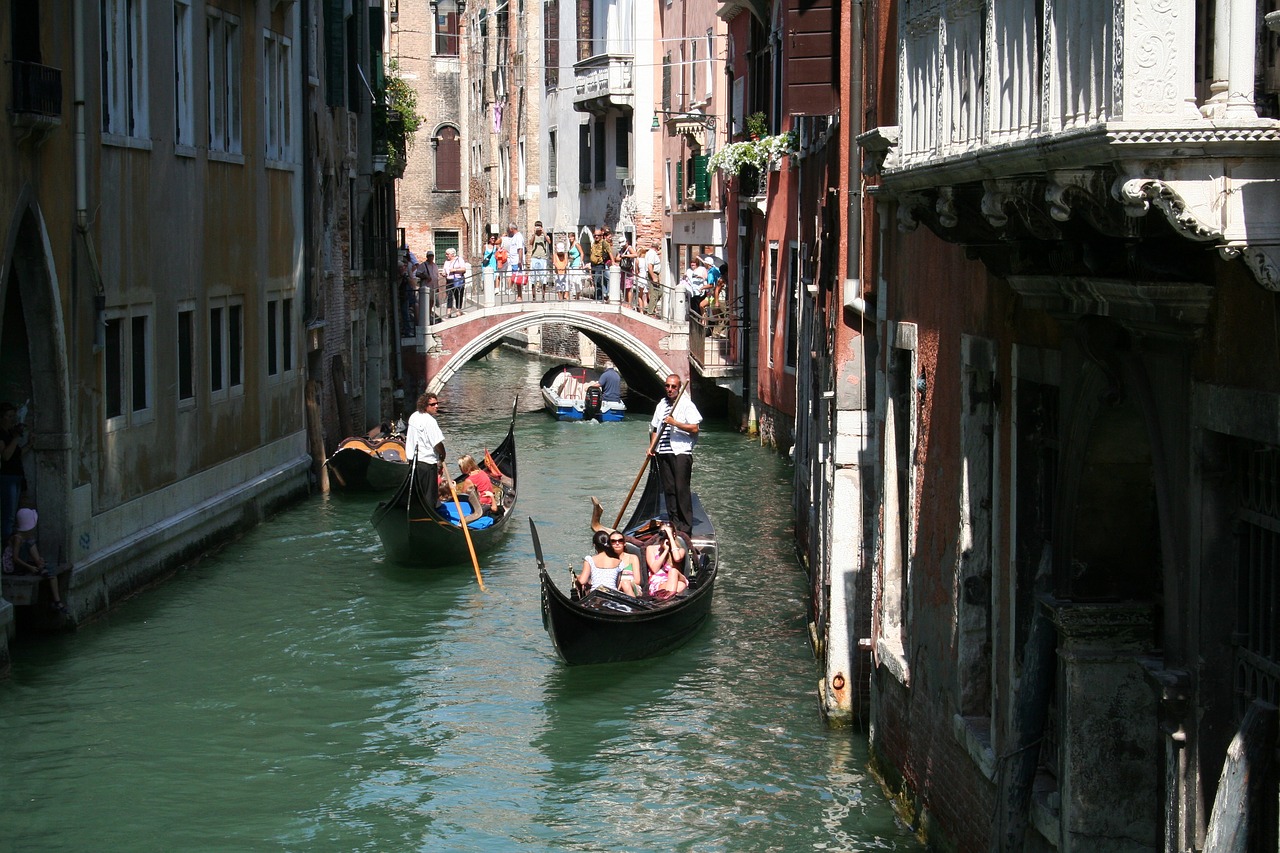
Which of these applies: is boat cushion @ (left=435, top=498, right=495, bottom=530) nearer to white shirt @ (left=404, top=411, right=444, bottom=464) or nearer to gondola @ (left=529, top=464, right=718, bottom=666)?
white shirt @ (left=404, top=411, right=444, bottom=464)

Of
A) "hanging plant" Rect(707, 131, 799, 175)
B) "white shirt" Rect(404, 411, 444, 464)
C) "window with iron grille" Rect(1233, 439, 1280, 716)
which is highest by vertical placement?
"hanging plant" Rect(707, 131, 799, 175)

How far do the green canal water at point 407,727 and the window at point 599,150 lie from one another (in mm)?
19892

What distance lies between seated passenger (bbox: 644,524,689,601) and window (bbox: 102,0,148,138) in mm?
4760

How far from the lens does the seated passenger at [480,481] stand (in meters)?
15.6

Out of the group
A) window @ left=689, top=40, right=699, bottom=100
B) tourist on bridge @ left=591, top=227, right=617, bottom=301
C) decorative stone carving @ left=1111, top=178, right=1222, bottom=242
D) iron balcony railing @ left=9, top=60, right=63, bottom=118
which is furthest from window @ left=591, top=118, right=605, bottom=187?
decorative stone carving @ left=1111, top=178, right=1222, bottom=242

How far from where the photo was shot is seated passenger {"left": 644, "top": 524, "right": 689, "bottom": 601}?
11.5 m

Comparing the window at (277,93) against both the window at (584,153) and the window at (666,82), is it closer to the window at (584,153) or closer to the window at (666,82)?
the window at (666,82)

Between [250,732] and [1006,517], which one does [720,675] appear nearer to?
[250,732]

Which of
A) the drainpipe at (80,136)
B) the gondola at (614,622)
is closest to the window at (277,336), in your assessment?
the drainpipe at (80,136)

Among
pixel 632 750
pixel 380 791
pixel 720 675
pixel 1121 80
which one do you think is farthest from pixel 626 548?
pixel 1121 80

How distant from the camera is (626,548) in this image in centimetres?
1171

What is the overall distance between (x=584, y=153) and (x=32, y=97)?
82.1ft

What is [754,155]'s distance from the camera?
771 inches

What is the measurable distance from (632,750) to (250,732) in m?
2.10
